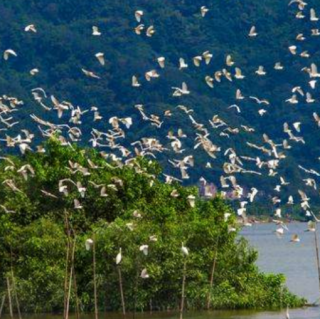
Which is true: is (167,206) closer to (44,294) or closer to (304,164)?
(44,294)

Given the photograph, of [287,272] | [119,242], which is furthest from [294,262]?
[119,242]

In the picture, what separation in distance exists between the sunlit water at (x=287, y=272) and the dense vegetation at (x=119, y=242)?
460mm

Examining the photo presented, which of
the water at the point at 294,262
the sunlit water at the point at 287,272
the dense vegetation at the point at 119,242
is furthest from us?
the water at the point at 294,262

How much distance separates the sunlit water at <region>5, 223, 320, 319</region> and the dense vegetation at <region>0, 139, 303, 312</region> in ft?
1.51

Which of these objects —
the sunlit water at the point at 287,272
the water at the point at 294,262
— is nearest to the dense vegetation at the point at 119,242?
the sunlit water at the point at 287,272

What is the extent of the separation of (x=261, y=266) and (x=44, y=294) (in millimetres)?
45723

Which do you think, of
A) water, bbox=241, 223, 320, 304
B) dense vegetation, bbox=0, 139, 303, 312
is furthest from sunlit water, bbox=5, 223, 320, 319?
dense vegetation, bbox=0, 139, 303, 312

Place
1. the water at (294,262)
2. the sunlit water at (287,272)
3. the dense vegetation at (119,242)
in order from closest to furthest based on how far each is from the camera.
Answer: the dense vegetation at (119,242) → the sunlit water at (287,272) → the water at (294,262)

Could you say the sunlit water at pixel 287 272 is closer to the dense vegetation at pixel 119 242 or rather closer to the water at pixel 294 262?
the water at pixel 294 262

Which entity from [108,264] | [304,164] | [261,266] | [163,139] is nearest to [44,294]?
[108,264]

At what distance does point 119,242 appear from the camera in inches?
1660

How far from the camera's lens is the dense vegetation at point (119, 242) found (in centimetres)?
4178

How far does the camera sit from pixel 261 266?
86312mm

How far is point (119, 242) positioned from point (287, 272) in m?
40.5
